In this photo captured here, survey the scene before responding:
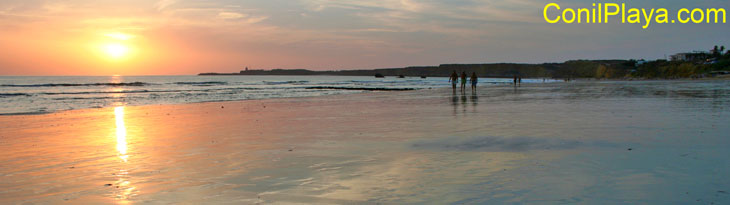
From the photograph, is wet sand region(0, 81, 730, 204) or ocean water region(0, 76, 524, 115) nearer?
wet sand region(0, 81, 730, 204)

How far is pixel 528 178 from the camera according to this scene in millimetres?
5727

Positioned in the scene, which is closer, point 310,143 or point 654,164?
point 654,164

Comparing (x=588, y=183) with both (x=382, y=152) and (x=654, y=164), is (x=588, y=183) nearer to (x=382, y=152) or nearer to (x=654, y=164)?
(x=654, y=164)

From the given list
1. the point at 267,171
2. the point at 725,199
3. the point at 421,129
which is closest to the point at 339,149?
the point at 267,171

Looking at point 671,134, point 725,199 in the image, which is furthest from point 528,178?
point 671,134

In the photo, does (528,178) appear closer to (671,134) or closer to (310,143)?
(310,143)

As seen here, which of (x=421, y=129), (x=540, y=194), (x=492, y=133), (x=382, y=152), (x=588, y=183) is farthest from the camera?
(x=421, y=129)

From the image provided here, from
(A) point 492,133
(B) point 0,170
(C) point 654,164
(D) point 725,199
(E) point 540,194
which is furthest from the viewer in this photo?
(A) point 492,133

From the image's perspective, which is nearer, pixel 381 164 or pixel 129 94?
pixel 381 164

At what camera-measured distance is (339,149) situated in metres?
8.38

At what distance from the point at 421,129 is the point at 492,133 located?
1.69 meters

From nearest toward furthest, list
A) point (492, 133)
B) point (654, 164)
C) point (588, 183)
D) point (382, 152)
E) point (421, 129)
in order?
point (588, 183) < point (654, 164) < point (382, 152) < point (492, 133) < point (421, 129)

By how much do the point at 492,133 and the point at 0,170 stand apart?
8202 millimetres

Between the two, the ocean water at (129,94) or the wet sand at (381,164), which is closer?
the wet sand at (381,164)
